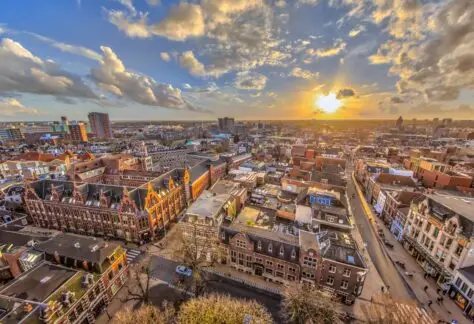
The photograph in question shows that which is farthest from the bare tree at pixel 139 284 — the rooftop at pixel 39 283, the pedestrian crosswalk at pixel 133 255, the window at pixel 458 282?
the window at pixel 458 282

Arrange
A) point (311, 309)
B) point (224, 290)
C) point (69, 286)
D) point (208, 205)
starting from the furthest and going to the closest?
point (208, 205), point (224, 290), point (69, 286), point (311, 309)

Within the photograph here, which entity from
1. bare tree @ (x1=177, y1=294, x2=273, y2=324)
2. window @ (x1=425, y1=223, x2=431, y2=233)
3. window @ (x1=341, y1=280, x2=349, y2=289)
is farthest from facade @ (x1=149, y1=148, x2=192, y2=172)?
window @ (x1=425, y1=223, x2=431, y2=233)

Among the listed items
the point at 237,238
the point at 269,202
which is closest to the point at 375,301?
the point at 237,238

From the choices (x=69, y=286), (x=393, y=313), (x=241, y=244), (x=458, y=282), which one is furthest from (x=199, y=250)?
(x=458, y=282)

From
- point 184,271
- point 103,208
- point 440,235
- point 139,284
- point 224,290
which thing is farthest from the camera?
point 103,208

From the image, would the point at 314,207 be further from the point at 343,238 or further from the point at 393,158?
the point at 393,158

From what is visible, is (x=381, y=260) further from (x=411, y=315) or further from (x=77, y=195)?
(x=77, y=195)

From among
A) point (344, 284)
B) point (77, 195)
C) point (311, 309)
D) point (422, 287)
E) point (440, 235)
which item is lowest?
point (422, 287)

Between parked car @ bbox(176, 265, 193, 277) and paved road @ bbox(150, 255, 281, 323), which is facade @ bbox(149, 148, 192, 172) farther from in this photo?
parked car @ bbox(176, 265, 193, 277)
